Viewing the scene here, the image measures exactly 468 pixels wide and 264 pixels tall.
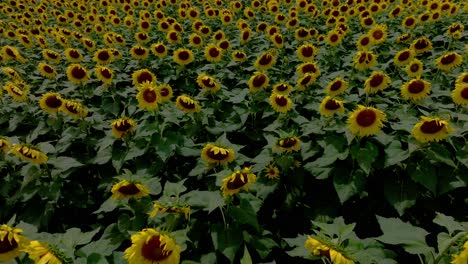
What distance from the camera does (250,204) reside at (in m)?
3.51

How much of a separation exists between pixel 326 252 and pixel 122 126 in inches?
110

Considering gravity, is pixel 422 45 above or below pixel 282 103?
above

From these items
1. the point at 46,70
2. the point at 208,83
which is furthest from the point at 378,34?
the point at 46,70

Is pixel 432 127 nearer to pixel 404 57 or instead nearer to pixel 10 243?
pixel 404 57

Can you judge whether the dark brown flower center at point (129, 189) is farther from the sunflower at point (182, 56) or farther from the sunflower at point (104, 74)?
the sunflower at point (182, 56)

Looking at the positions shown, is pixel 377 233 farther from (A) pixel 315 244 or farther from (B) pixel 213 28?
(B) pixel 213 28

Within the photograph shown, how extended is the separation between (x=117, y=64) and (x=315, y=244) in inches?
245

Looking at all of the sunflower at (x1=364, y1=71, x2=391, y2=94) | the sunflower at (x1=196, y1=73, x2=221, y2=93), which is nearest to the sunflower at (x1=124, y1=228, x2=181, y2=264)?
the sunflower at (x1=196, y1=73, x2=221, y2=93)

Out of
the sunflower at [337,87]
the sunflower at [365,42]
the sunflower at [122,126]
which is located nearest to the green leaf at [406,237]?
the sunflower at [337,87]

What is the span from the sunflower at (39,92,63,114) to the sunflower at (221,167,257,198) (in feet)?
9.50

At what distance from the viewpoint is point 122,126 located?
168 inches

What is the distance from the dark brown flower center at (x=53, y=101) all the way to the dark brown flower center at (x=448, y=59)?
535 centimetres

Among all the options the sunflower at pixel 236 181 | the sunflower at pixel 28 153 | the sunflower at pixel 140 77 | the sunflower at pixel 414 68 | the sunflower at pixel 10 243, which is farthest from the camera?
the sunflower at pixel 414 68

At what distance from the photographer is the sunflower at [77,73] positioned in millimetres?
5730
